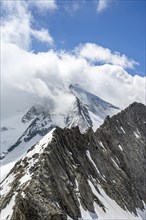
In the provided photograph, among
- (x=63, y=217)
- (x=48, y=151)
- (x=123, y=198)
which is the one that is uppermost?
(x=48, y=151)

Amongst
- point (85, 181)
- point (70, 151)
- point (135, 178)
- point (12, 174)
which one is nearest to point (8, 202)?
point (12, 174)

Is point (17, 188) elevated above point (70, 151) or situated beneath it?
situated beneath

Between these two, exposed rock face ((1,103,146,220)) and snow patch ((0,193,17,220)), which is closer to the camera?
exposed rock face ((1,103,146,220))

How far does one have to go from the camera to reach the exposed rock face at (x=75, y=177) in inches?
3469

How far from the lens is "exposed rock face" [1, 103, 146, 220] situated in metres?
88.1

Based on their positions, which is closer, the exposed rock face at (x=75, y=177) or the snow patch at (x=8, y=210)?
the exposed rock face at (x=75, y=177)

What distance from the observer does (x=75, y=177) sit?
116 metres

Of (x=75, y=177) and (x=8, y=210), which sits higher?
(x=75, y=177)

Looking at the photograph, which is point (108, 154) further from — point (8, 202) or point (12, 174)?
point (8, 202)

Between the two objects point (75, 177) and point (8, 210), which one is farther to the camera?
point (75, 177)

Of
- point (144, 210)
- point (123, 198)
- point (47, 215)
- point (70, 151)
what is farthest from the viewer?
point (144, 210)

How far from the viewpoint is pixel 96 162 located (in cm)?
14988

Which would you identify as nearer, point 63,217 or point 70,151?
point 63,217

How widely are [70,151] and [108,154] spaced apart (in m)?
40.3
